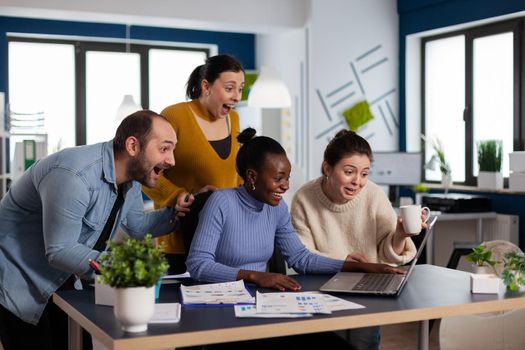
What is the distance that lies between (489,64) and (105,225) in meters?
4.62

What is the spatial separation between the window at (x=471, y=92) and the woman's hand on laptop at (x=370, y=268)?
3.74 metres

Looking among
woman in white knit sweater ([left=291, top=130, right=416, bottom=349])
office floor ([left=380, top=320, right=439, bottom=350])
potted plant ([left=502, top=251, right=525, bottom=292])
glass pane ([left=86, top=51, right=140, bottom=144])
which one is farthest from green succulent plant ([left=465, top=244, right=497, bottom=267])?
glass pane ([left=86, top=51, right=140, bottom=144])

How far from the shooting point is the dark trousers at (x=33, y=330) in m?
2.45

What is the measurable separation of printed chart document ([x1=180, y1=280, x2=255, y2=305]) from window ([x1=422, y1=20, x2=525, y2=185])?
4229mm

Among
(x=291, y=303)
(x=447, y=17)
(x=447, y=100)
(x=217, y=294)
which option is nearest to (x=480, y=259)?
(x=291, y=303)

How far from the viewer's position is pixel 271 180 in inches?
101

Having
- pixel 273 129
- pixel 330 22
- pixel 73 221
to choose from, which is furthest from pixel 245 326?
pixel 273 129

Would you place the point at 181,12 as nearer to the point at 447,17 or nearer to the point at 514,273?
the point at 447,17

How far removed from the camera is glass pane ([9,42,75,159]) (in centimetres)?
744

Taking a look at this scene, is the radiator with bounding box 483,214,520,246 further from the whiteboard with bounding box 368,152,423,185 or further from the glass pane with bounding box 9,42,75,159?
the glass pane with bounding box 9,42,75,159

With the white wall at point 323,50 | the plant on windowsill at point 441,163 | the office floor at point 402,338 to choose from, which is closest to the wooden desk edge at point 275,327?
the office floor at point 402,338

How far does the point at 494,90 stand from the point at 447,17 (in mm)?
745

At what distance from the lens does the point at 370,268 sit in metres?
2.61

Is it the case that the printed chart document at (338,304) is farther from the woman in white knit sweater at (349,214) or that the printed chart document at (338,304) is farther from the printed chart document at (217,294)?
the woman in white knit sweater at (349,214)
